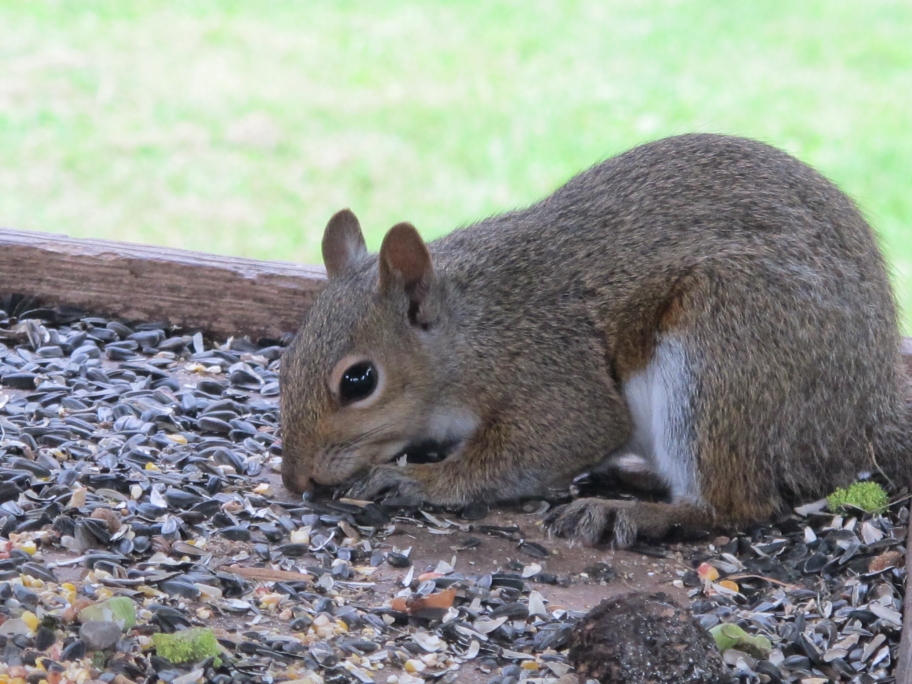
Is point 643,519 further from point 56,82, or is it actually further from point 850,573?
point 56,82

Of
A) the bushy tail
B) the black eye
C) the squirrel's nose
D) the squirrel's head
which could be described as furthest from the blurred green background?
the squirrel's nose

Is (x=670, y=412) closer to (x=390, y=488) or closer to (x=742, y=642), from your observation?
(x=390, y=488)

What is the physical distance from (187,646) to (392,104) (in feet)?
20.0

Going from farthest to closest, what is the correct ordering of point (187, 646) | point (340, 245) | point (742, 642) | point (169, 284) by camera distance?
point (169, 284) < point (340, 245) < point (742, 642) < point (187, 646)

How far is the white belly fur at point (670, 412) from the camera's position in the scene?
340cm

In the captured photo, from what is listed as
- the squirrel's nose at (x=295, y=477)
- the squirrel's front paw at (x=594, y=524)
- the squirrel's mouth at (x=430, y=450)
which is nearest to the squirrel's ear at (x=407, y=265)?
the squirrel's mouth at (x=430, y=450)

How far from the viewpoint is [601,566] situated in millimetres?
3229

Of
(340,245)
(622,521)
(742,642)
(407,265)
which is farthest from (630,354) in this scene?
(742,642)

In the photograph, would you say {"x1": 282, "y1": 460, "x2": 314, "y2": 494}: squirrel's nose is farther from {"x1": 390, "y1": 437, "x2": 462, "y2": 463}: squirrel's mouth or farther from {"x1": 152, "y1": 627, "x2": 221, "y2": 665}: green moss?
{"x1": 152, "y1": 627, "x2": 221, "y2": 665}: green moss

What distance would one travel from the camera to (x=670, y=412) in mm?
3422

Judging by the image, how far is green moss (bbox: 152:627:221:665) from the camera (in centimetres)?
252

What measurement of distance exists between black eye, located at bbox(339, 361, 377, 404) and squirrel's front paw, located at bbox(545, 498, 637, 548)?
0.53 metres

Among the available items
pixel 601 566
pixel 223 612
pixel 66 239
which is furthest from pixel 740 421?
pixel 66 239

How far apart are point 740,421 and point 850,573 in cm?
44
